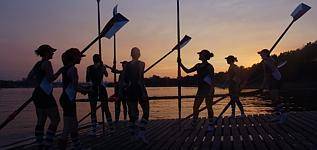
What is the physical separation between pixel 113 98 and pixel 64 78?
17.9ft

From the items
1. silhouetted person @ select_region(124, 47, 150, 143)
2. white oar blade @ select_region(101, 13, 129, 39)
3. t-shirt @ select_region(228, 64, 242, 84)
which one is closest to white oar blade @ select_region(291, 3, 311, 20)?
t-shirt @ select_region(228, 64, 242, 84)

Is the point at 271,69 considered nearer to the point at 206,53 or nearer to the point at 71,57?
the point at 206,53

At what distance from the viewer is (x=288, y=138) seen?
1105 centimetres

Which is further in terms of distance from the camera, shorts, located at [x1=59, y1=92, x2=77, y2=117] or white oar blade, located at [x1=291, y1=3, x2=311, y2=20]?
white oar blade, located at [x1=291, y1=3, x2=311, y2=20]

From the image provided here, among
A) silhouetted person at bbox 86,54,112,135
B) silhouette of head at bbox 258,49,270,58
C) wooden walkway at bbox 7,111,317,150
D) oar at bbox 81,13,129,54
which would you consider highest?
oar at bbox 81,13,129,54

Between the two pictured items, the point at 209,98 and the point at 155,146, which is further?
the point at 209,98

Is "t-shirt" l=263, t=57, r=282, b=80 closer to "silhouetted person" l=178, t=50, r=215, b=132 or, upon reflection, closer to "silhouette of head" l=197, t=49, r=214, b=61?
"silhouetted person" l=178, t=50, r=215, b=132

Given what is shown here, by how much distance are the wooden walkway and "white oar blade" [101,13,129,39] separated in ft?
8.66

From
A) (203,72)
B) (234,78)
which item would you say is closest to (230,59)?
(234,78)

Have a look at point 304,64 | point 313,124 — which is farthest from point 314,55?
point 313,124

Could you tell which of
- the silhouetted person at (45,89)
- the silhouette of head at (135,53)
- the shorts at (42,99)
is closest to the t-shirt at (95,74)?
the silhouette of head at (135,53)

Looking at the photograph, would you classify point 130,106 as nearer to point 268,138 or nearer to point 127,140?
point 127,140

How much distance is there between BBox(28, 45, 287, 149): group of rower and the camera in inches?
362

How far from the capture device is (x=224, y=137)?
38.3ft
